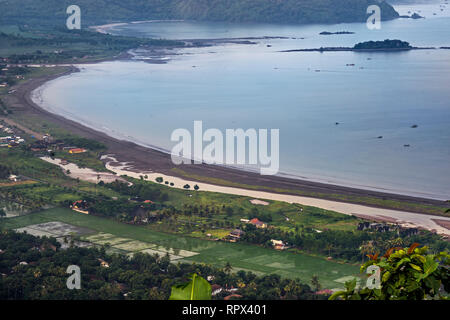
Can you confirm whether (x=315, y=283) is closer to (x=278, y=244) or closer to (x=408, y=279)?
(x=278, y=244)

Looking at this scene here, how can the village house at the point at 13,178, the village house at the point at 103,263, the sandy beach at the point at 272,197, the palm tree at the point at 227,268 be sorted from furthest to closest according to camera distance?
1. the village house at the point at 13,178
2. the sandy beach at the point at 272,197
3. the village house at the point at 103,263
4. the palm tree at the point at 227,268

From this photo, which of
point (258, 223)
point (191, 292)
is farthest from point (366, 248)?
point (191, 292)

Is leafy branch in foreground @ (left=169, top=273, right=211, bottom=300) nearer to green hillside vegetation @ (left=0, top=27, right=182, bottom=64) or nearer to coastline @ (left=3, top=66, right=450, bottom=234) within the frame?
coastline @ (left=3, top=66, right=450, bottom=234)

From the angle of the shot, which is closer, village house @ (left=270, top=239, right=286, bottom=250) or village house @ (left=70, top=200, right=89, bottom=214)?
village house @ (left=270, top=239, right=286, bottom=250)

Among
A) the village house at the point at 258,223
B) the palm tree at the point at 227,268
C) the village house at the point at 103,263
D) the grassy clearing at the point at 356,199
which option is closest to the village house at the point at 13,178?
the grassy clearing at the point at 356,199

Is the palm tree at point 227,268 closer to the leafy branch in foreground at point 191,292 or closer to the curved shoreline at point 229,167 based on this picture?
the curved shoreline at point 229,167

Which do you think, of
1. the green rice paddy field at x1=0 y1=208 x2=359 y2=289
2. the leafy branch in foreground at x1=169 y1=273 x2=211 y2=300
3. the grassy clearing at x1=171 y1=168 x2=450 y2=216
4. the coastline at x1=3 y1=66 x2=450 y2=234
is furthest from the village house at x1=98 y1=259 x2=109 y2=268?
the leafy branch in foreground at x1=169 y1=273 x2=211 y2=300
